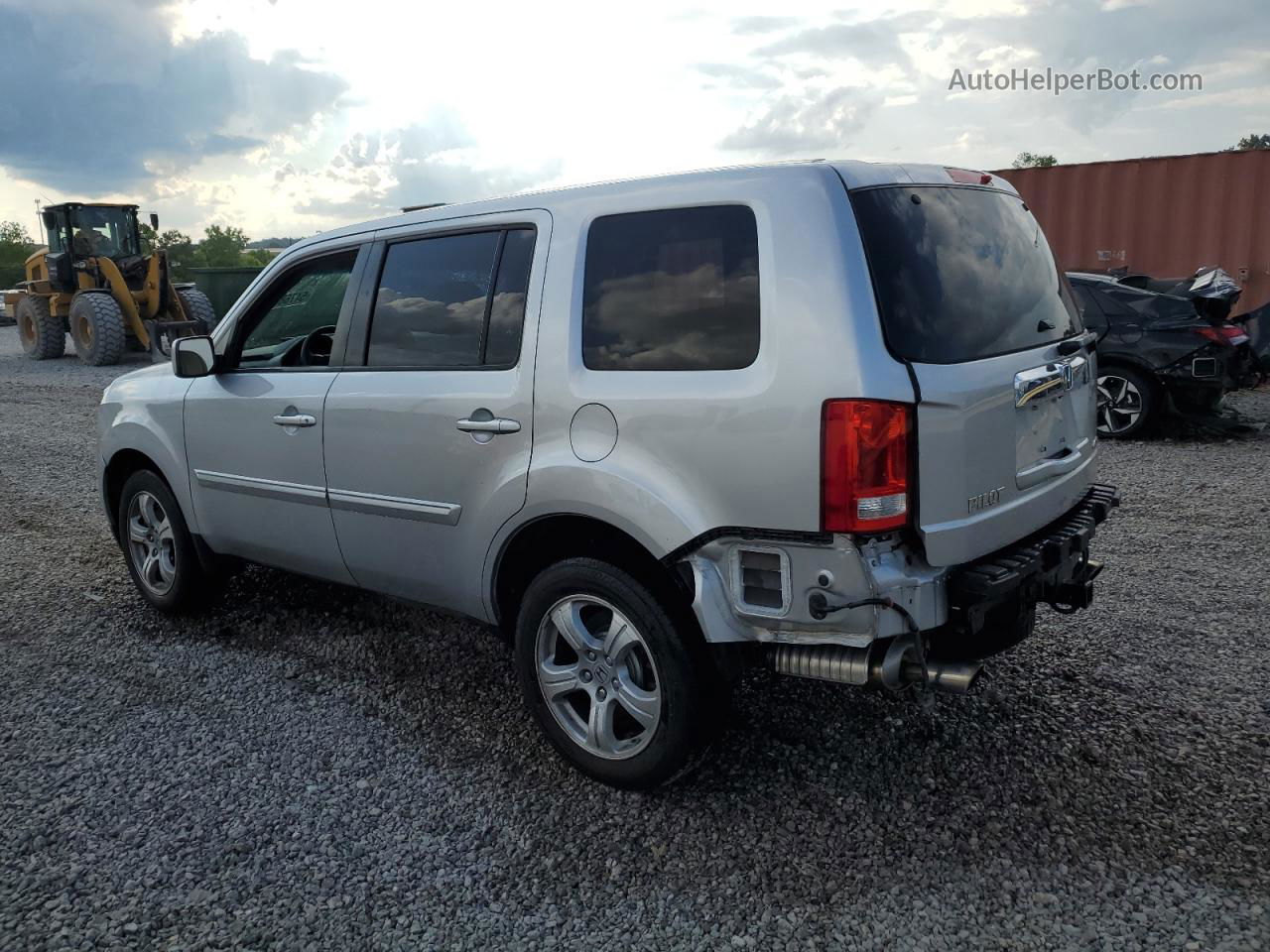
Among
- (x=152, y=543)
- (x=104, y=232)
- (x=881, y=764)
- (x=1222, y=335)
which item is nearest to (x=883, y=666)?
(x=881, y=764)

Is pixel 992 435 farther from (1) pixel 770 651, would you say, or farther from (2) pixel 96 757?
(2) pixel 96 757

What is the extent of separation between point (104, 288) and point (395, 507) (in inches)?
686

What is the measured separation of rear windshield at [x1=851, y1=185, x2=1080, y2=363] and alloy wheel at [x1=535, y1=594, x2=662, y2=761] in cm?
118

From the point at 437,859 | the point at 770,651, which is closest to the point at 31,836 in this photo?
the point at 437,859

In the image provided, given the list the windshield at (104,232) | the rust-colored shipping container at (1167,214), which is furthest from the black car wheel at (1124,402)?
the windshield at (104,232)

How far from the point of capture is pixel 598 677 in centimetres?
317

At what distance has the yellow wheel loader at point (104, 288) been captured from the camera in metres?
17.9

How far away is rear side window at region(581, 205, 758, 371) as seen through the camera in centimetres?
279

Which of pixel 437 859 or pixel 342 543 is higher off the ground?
pixel 342 543

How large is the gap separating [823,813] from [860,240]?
1.66m

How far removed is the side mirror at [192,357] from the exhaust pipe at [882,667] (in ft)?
9.31

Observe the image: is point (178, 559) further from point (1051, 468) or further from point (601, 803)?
point (1051, 468)

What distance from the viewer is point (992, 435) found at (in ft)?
9.21

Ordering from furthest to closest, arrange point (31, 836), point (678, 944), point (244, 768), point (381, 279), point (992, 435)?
1. point (381, 279)
2. point (244, 768)
3. point (31, 836)
4. point (992, 435)
5. point (678, 944)
